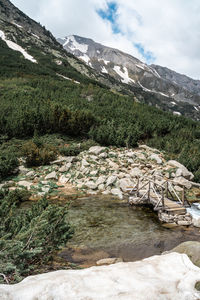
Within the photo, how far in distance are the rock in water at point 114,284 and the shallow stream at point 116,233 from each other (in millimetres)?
2523

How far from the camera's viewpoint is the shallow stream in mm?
5020

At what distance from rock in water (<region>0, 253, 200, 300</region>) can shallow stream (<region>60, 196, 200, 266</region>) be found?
2523 millimetres

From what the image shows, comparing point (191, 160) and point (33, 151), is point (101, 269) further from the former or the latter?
point (191, 160)

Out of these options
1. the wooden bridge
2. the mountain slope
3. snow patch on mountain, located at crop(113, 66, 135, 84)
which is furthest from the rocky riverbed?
snow patch on mountain, located at crop(113, 66, 135, 84)

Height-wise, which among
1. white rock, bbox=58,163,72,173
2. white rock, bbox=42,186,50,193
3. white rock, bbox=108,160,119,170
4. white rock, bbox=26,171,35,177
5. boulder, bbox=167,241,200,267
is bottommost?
white rock, bbox=26,171,35,177

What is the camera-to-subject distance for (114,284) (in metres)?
2.04

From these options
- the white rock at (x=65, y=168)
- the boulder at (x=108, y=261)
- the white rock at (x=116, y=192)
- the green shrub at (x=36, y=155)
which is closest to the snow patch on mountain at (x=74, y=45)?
the green shrub at (x=36, y=155)

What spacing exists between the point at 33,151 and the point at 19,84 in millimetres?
19163

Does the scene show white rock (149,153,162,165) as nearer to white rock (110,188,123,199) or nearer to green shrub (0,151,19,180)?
white rock (110,188,123,199)

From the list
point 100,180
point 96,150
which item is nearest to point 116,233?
point 100,180

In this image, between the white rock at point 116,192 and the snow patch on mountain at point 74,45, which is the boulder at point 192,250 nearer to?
the white rock at point 116,192

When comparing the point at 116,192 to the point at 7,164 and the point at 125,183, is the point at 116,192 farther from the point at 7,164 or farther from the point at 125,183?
the point at 7,164

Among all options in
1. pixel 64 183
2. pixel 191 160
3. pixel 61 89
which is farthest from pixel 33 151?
pixel 61 89

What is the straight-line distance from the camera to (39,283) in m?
1.93
